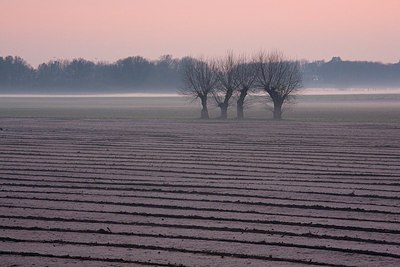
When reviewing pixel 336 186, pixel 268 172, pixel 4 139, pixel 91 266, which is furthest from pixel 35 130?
pixel 91 266

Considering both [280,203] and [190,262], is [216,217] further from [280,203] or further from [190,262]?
[190,262]

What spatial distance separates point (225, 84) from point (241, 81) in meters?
1.28

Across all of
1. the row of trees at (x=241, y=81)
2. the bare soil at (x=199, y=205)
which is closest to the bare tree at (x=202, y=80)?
the row of trees at (x=241, y=81)

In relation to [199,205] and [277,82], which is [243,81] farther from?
[199,205]

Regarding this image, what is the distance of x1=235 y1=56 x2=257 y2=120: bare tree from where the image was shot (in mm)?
47875

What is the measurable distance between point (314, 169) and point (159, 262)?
983 cm

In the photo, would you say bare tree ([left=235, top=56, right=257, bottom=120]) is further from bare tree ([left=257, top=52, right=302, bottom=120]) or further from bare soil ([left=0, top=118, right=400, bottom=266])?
bare soil ([left=0, top=118, right=400, bottom=266])

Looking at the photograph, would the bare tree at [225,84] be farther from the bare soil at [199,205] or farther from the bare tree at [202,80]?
the bare soil at [199,205]

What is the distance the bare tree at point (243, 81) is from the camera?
157 ft

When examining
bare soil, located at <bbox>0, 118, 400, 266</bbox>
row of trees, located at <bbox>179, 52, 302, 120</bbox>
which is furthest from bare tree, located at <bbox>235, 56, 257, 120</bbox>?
bare soil, located at <bbox>0, 118, 400, 266</bbox>

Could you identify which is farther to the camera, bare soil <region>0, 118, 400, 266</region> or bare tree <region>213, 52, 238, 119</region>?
bare tree <region>213, 52, 238, 119</region>

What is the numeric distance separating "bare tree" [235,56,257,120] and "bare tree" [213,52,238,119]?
347 mm

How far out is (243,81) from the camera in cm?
4859

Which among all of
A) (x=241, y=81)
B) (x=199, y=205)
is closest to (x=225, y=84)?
(x=241, y=81)
